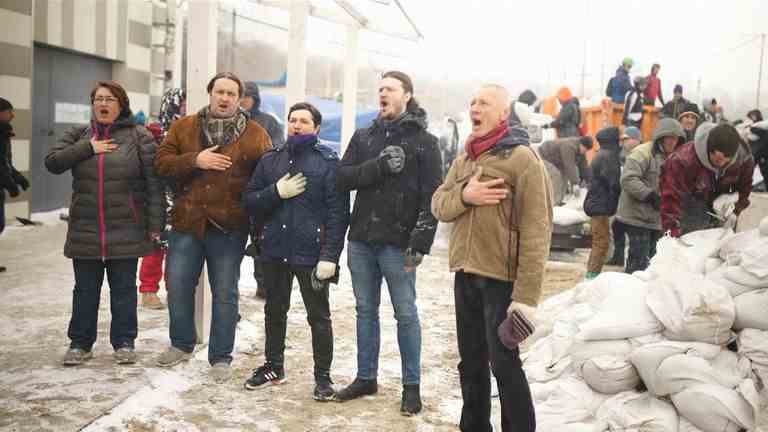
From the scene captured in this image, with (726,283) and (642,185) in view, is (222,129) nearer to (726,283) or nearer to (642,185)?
(726,283)

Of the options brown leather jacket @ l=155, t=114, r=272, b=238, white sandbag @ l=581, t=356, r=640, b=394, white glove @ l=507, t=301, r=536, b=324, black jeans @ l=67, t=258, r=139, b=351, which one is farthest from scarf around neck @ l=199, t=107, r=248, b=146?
white sandbag @ l=581, t=356, r=640, b=394

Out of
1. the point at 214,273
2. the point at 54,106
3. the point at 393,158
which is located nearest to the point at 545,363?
the point at 393,158

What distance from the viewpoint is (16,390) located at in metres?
4.22

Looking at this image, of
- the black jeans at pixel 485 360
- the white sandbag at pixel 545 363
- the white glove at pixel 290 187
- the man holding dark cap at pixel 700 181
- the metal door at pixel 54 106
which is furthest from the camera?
the metal door at pixel 54 106

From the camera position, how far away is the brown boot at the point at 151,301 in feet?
20.9

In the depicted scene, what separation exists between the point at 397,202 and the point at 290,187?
1.95 feet

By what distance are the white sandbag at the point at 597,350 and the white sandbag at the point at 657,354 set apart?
12cm

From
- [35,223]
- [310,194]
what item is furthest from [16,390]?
[35,223]

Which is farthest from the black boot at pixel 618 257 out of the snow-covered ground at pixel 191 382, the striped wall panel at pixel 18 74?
the striped wall panel at pixel 18 74

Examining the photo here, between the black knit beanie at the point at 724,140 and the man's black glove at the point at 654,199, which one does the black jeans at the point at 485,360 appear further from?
the man's black glove at the point at 654,199

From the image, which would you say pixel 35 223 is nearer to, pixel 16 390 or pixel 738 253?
pixel 16 390

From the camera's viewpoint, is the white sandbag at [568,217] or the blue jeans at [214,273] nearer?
the blue jeans at [214,273]

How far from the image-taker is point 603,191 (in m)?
7.68

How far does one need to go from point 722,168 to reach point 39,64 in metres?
10.2
